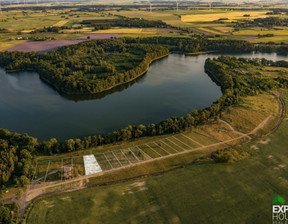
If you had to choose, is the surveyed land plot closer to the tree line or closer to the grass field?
the tree line

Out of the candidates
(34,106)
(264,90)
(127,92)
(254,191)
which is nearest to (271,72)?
(264,90)

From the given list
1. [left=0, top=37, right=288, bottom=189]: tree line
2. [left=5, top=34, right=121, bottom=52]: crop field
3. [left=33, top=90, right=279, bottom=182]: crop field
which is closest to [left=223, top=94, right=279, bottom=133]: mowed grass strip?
[left=33, top=90, right=279, bottom=182]: crop field

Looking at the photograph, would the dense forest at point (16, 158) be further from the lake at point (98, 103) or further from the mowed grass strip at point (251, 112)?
the mowed grass strip at point (251, 112)

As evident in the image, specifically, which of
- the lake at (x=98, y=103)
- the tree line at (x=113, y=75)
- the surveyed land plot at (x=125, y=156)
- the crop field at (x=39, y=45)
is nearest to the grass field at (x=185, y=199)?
the surveyed land plot at (x=125, y=156)

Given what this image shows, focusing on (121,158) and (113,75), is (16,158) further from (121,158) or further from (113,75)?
(113,75)

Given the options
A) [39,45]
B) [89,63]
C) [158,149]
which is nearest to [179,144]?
[158,149]

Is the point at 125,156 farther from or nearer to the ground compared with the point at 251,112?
nearer to the ground
